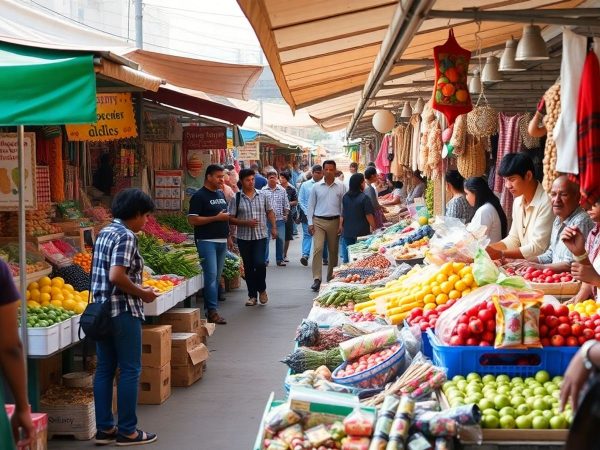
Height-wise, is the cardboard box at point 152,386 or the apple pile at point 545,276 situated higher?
the apple pile at point 545,276

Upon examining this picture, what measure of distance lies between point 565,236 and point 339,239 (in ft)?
31.0

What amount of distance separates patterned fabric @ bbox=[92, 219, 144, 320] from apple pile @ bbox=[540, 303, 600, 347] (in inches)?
111

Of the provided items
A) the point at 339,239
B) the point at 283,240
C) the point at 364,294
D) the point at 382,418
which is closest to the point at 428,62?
the point at 364,294

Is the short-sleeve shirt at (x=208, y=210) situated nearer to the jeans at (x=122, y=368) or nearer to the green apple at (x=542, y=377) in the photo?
the jeans at (x=122, y=368)

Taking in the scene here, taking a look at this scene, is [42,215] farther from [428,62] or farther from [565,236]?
A: [565,236]

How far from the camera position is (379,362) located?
15.8 ft

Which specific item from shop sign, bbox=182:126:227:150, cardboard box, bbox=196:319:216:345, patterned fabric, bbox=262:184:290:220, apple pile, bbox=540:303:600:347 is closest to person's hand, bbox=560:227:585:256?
apple pile, bbox=540:303:600:347

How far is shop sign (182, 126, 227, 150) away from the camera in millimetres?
13531

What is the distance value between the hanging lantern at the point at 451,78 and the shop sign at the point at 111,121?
11.7ft

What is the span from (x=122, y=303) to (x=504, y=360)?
2.77 metres

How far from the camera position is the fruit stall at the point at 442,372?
3943 millimetres

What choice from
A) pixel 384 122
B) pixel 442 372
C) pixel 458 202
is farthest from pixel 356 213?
pixel 442 372

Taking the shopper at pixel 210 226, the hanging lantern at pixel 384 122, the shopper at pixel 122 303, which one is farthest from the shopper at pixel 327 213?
the shopper at pixel 122 303

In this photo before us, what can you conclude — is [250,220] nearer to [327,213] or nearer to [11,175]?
[327,213]
